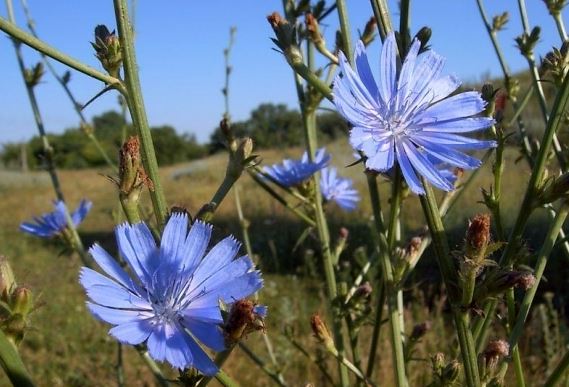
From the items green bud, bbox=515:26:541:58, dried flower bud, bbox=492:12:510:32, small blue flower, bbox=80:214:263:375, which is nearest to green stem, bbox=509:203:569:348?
small blue flower, bbox=80:214:263:375

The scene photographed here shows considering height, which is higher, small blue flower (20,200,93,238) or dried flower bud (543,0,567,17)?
dried flower bud (543,0,567,17)

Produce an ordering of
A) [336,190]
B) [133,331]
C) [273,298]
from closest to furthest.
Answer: [133,331] → [336,190] → [273,298]

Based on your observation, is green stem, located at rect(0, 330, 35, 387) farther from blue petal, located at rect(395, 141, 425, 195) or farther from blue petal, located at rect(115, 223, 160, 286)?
blue petal, located at rect(395, 141, 425, 195)

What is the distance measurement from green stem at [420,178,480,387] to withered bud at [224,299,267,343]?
0.36 m

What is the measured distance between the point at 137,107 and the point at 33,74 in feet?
4.84

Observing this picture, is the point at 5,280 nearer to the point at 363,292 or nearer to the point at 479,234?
the point at 479,234

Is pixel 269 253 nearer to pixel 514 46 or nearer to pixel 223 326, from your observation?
pixel 514 46

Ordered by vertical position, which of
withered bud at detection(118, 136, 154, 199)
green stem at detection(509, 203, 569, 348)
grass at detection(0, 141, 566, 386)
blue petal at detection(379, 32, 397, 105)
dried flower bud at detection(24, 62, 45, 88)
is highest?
dried flower bud at detection(24, 62, 45, 88)

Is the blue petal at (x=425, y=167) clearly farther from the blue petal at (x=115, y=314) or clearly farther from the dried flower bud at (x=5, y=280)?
the dried flower bud at (x=5, y=280)

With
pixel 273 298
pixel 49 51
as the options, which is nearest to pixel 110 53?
pixel 49 51

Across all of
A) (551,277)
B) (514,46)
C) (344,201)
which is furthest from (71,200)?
(514,46)

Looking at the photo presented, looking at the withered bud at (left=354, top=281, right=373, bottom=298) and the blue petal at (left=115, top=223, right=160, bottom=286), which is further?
the withered bud at (left=354, top=281, right=373, bottom=298)

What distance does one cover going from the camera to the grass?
4789 mm

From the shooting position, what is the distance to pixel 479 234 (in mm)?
1103
